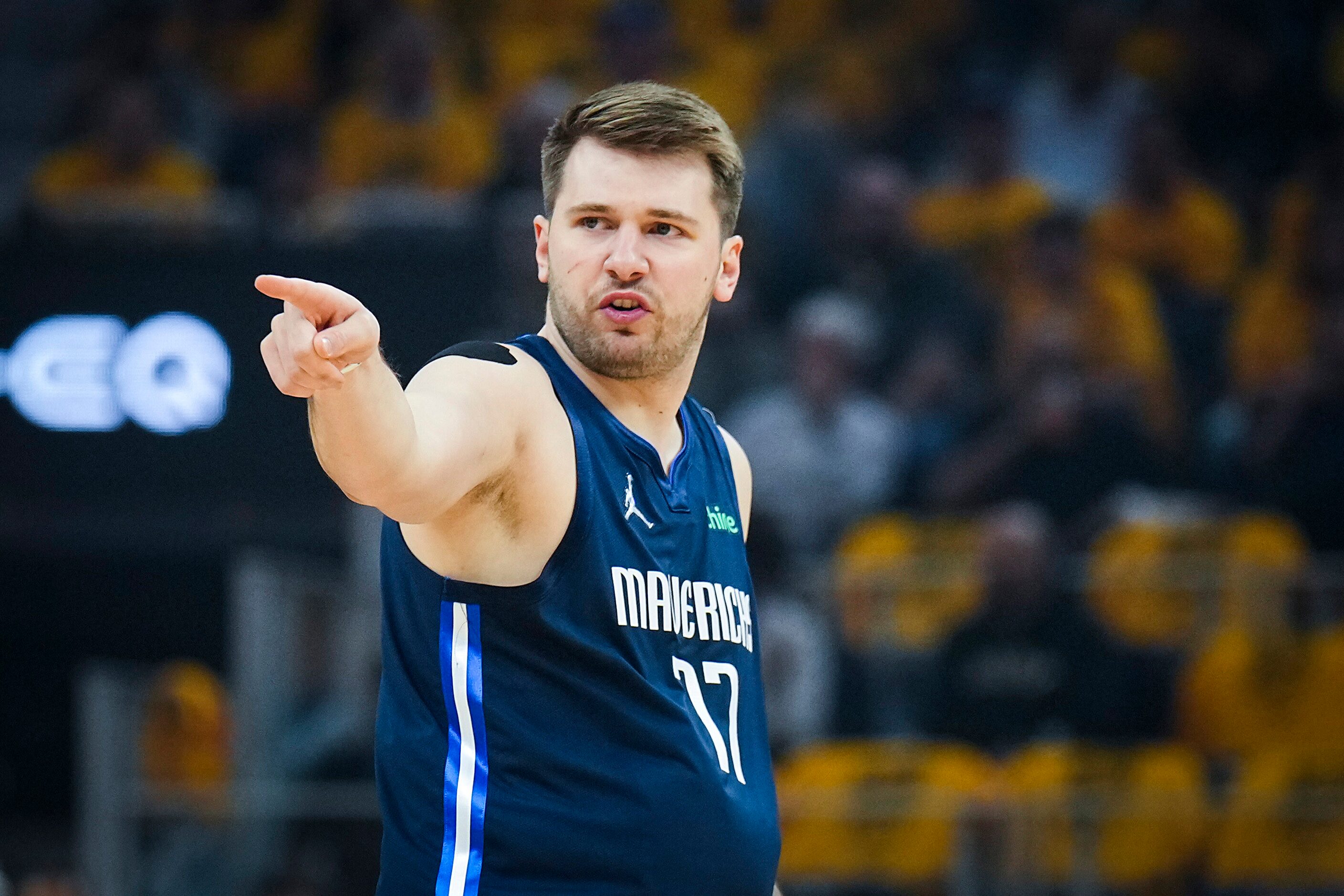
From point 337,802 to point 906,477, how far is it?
3.19 m

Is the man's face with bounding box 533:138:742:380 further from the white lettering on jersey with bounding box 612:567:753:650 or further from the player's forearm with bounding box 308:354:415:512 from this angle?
the player's forearm with bounding box 308:354:415:512

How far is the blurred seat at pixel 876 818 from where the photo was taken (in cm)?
605

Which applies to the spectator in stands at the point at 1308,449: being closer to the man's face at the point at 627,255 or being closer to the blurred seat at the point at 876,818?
the blurred seat at the point at 876,818

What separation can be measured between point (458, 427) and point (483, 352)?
0.89 ft

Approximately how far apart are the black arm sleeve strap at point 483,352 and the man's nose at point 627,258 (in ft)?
0.68

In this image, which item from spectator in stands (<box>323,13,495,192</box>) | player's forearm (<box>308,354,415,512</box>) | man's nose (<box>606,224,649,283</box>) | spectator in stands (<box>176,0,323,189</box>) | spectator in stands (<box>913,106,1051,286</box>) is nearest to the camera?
player's forearm (<box>308,354,415,512</box>)

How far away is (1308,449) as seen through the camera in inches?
302

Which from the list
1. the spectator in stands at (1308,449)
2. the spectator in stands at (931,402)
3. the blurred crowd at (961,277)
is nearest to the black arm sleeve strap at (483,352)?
the blurred crowd at (961,277)

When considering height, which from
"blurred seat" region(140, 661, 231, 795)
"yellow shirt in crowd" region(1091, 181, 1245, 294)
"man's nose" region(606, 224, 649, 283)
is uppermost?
"yellow shirt in crowd" region(1091, 181, 1245, 294)

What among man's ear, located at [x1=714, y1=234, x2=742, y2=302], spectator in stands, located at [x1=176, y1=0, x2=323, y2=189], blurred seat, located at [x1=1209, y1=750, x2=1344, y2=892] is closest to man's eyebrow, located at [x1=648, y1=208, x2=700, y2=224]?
man's ear, located at [x1=714, y1=234, x2=742, y2=302]

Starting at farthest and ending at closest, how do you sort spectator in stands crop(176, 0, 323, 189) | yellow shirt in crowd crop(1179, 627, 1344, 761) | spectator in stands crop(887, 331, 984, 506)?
spectator in stands crop(176, 0, 323, 189)
spectator in stands crop(887, 331, 984, 506)
yellow shirt in crowd crop(1179, 627, 1344, 761)

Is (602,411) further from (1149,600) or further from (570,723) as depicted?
(1149,600)

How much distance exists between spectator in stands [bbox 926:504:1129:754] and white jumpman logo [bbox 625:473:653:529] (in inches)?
170

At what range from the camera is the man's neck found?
8.82 feet
